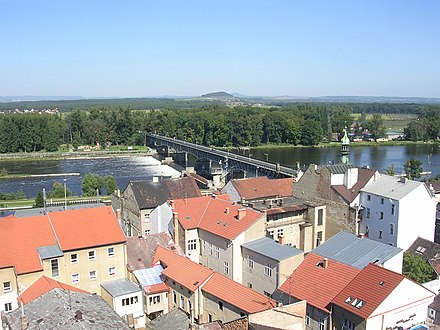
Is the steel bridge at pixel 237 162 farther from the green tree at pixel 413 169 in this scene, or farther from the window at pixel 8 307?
the window at pixel 8 307

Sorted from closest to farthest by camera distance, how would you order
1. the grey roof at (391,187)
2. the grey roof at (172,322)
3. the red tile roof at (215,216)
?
the grey roof at (172,322)
the red tile roof at (215,216)
the grey roof at (391,187)

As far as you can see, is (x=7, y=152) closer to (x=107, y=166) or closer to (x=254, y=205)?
(x=107, y=166)

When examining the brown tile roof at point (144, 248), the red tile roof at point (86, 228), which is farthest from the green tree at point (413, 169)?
the red tile roof at point (86, 228)

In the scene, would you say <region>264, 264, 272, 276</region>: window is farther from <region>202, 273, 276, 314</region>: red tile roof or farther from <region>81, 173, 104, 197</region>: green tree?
<region>81, 173, 104, 197</region>: green tree

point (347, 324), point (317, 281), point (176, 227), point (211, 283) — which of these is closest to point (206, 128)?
point (176, 227)

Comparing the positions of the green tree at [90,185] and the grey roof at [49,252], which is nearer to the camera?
the grey roof at [49,252]

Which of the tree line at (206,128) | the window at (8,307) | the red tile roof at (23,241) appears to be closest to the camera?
the window at (8,307)

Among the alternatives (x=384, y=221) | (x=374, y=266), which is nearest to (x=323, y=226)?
(x=384, y=221)
